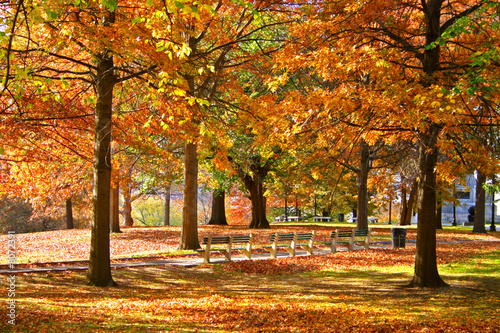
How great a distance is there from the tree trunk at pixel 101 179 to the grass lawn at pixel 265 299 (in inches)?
19.6

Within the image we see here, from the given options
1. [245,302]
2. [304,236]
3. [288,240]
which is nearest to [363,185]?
[304,236]

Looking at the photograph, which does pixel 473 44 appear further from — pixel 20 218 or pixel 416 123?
pixel 20 218

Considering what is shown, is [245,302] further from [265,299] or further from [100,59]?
[100,59]

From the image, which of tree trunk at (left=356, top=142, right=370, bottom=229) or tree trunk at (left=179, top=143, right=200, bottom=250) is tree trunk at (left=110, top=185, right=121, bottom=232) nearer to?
tree trunk at (left=179, top=143, right=200, bottom=250)

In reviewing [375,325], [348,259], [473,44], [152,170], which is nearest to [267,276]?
[348,259]

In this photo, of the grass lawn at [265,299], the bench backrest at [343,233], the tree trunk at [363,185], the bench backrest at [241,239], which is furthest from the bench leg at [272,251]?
the tree trunk at [363,185]

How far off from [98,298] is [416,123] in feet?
22.9

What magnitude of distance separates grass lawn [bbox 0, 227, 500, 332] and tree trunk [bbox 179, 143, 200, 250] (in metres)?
2.80

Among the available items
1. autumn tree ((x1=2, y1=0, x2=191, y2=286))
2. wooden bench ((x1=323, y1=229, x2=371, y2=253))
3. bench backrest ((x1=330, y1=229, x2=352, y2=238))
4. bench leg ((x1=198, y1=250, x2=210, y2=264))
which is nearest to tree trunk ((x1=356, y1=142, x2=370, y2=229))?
→ wooden bench ((x1=323, y1=229, x2=371, y2=253))

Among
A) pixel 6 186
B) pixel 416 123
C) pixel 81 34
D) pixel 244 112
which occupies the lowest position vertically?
pixel 6 186

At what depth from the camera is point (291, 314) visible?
7.73m

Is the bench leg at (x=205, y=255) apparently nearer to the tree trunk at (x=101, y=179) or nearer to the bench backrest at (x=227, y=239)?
the bench backrest at (x=227, y=239)

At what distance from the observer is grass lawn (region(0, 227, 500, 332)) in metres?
6.84

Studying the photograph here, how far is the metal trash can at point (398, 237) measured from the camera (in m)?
18.7
